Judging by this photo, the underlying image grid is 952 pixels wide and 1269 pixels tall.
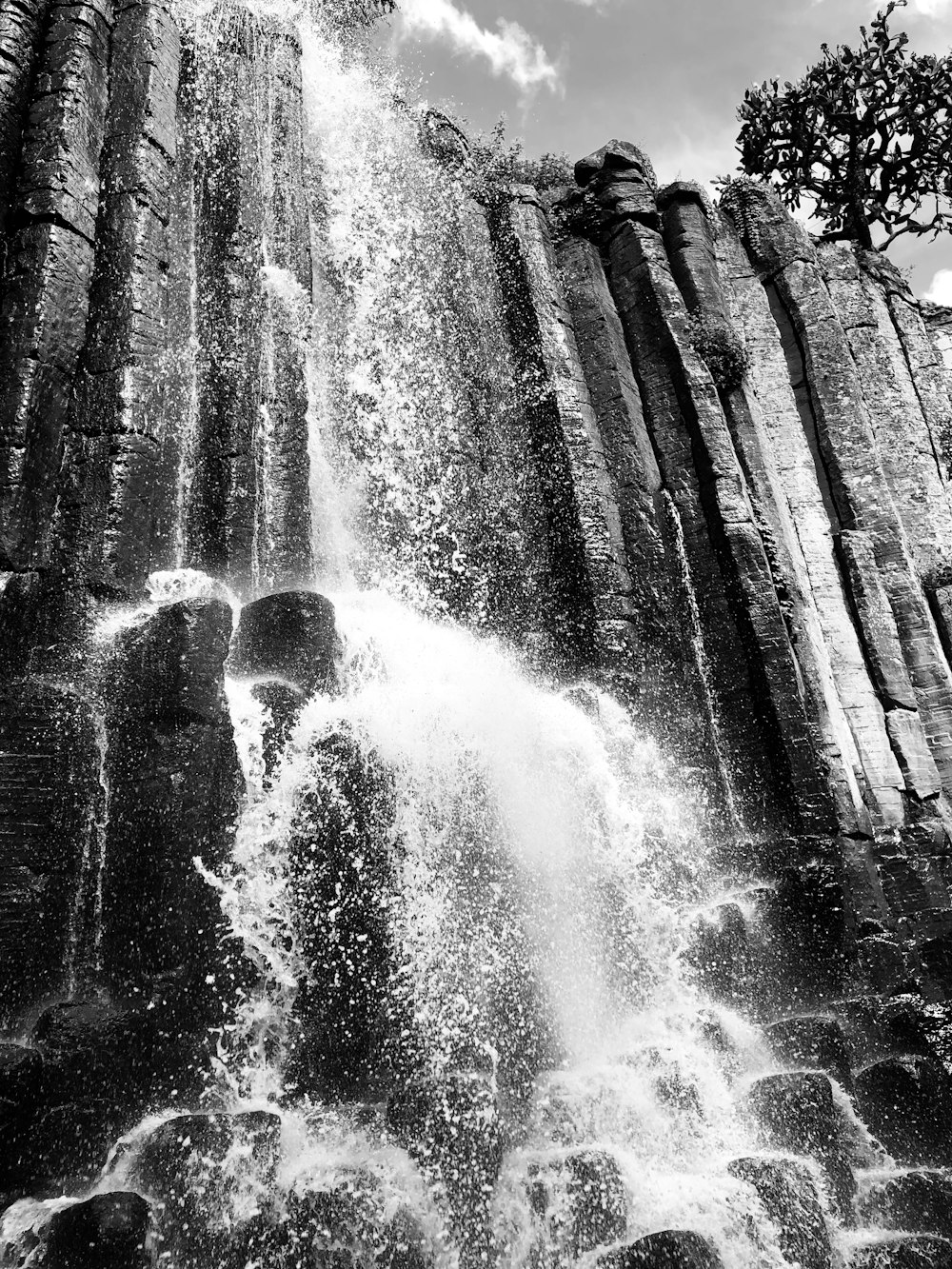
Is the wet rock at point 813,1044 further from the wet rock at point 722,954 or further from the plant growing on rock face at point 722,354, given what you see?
the plant growing on rock face at point 722,354

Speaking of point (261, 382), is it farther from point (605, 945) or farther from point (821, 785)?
point (821, 785)

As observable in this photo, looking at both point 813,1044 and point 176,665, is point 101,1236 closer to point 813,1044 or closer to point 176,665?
point 176,665

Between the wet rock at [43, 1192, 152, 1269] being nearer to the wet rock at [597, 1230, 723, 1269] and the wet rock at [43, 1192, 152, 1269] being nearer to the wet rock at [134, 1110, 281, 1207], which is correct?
the wet rock at [134, 1110, 281, 1207]

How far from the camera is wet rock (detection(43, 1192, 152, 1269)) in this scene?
12.9 ft

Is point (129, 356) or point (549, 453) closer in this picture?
point (129, 356)

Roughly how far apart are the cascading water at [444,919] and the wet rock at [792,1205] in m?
0.07

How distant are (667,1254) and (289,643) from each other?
15.1 feet

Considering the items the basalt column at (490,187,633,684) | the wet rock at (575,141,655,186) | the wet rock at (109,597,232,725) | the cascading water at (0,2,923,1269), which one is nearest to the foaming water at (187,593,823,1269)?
the cascading water at (0,2,923,1269)

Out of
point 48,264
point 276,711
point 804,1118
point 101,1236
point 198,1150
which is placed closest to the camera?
point 101,1236

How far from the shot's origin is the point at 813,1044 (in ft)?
21.5

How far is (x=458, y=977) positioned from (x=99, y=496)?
5.00 m

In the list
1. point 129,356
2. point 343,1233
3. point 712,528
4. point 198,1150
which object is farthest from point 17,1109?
point 712,528

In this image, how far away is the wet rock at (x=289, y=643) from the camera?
6.79 meters

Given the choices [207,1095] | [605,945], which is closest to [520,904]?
[605,945]
